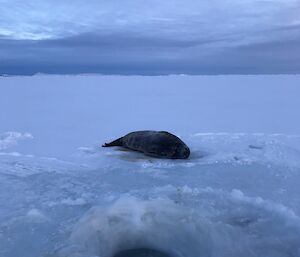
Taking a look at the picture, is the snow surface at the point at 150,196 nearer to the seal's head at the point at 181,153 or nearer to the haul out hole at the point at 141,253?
the haul out hole at the point at 141,253

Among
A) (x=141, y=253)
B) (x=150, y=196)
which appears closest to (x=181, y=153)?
(x=150, y=196)

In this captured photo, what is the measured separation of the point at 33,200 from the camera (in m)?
4.89

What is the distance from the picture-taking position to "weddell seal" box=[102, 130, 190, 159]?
283 inches

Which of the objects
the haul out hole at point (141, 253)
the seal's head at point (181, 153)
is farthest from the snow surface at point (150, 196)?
the seal's head at point (181, 153)

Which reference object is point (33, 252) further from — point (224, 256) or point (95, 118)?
point (95, 118)

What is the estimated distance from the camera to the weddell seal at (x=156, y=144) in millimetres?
Answer: 7196

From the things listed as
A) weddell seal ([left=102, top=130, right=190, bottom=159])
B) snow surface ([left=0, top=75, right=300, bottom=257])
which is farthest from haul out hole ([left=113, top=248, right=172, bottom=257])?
weddell seal ([left=102, top=130, right=190, bottom=159])

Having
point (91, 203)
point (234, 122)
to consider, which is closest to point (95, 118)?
point (234, 122)

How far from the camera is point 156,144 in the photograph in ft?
24.7

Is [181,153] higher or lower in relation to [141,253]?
higher

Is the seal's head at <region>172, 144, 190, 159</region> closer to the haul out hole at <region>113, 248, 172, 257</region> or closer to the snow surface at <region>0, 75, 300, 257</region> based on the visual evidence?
the snow surface at <region>0, 75, 300, 257</region>

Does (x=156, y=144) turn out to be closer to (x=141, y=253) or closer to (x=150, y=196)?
(x=150, y=196)

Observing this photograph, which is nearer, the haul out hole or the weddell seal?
the haul out hole

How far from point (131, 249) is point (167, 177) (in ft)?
6.59
